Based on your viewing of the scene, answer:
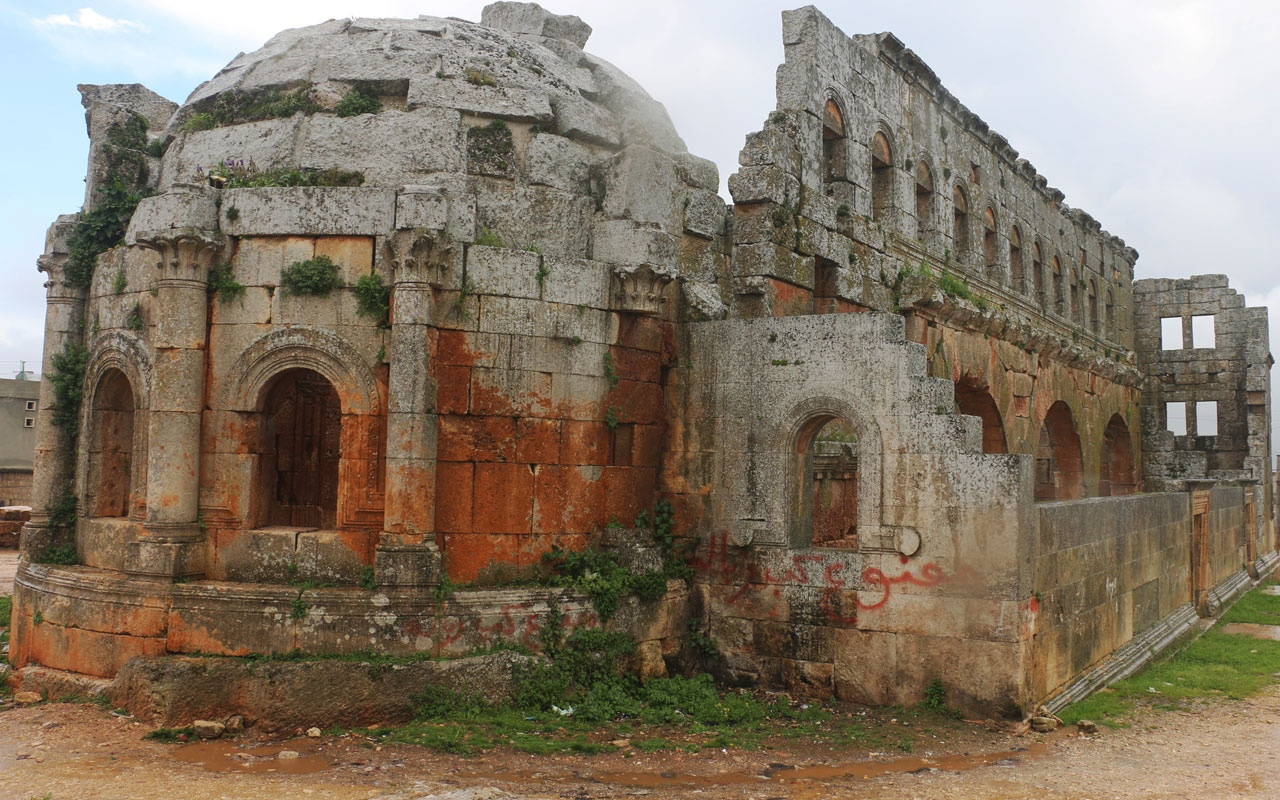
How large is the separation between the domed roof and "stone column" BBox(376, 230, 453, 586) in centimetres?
111

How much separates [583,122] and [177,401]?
4.72m

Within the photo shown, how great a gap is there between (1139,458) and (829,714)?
2036 cm

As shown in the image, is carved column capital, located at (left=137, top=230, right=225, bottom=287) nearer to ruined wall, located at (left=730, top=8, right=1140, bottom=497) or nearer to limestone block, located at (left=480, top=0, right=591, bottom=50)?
limestone block, located at (left=480, top=0, right=591, bottom=50)

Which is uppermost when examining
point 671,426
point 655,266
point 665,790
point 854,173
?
point 854,173

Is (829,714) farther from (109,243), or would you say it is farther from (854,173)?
(109,243)

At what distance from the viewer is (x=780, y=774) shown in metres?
7.60

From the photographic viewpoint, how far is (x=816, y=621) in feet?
31.9

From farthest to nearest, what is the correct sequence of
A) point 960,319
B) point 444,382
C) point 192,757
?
point 960,319 → point 444,382 → point 192,757

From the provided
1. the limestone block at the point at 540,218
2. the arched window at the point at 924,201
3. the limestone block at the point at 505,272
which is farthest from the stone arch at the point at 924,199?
the limestone block at the point at 505,272

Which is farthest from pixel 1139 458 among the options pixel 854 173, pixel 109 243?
pixel 109 243

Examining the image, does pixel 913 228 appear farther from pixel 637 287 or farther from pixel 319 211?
pixel 319 211

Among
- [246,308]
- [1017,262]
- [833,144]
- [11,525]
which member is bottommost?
[11,525]

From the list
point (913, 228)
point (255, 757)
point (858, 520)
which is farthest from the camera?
point (913, 228)

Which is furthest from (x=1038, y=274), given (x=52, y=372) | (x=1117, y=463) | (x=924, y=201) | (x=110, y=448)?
(x=52, y=372)
